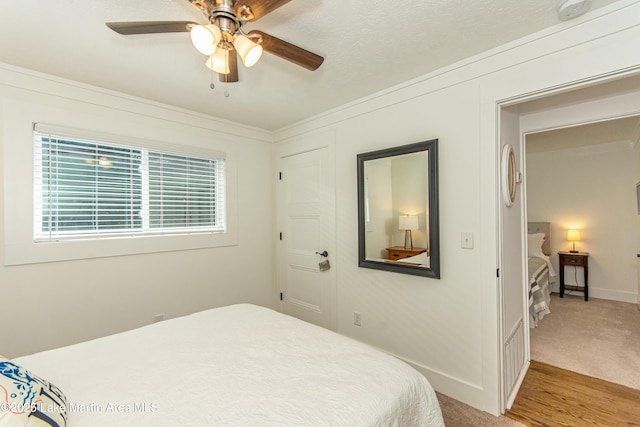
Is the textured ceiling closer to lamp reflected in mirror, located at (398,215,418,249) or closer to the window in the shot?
lamp reflected in mirror, located at (398,215,418,249)

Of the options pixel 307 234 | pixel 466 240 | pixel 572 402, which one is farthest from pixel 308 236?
pixel 572 402

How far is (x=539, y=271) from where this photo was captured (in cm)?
387

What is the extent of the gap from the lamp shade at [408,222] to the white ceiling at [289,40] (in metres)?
1.09

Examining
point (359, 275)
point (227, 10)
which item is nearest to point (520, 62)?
point (227, 10)

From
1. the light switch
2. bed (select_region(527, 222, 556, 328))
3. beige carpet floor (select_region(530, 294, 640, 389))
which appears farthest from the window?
bed (select_region(527, 222, 556, 328))

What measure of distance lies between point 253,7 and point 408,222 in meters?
1.79

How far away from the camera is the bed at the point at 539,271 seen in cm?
347

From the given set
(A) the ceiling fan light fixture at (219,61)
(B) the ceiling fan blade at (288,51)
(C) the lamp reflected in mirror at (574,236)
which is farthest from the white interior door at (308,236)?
(C) the lamp reflected in mirror at (574,236)

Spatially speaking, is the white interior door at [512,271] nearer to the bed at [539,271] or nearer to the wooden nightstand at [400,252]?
the wooden nightstand at [400,252]

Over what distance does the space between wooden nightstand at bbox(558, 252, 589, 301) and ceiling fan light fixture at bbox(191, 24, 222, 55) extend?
Answer: 5.60 metres

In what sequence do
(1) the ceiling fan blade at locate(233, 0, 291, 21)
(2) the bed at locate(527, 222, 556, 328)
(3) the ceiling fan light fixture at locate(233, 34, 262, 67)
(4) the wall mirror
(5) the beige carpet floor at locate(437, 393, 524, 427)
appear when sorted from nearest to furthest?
1. (1) the ceiling fan blade at locate(233, 0, 291, 21)
2. (3) the ceiling fan light fixture at locate(233, 34, 262, 67)
3. (5) the beige carpet floor at locate(437, 393, 524, 427)
4. (4) the wall mirror
5. (2) the bed at locate(527, 222, 556, 328)

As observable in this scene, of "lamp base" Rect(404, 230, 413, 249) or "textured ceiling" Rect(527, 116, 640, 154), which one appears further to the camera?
"textured ceiling" Rect(527, 116, 640, 154)

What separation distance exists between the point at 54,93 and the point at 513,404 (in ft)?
13.3

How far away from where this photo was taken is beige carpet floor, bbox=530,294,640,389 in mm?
2518
